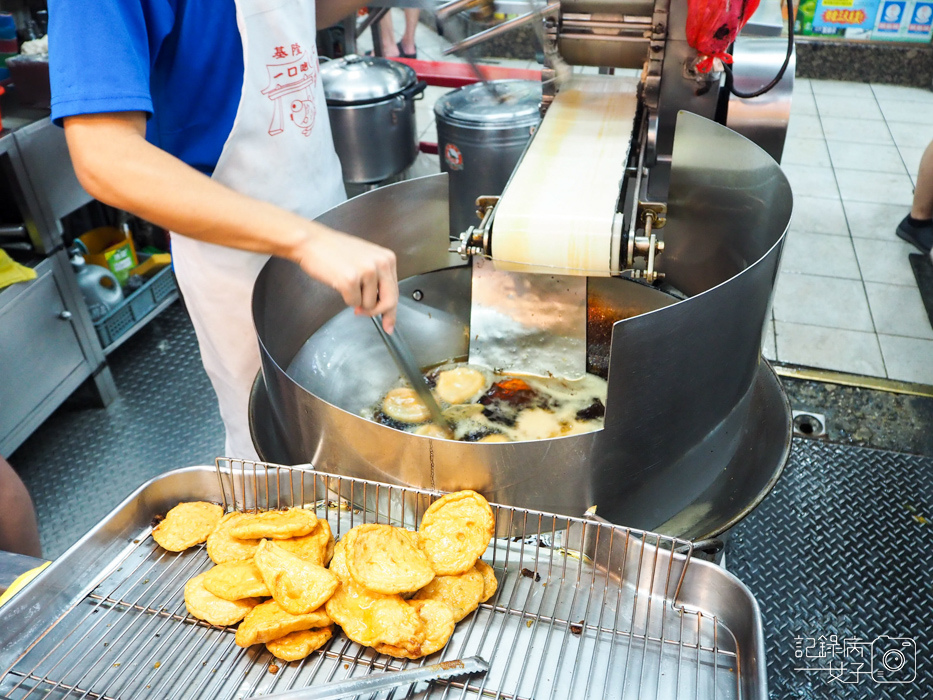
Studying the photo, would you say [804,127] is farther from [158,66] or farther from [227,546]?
[227,546]

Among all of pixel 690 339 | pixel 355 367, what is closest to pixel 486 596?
pixel 690 339

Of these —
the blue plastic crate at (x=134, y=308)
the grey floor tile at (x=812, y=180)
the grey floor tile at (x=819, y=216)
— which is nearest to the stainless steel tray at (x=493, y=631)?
the blue plastic crate at (x=134, y=308)

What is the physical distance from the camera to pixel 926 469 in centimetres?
215

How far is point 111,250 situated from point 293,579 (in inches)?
86.1

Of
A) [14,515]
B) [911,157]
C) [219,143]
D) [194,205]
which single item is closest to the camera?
[194,205]

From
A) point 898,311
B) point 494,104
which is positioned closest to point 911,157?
point 898,311

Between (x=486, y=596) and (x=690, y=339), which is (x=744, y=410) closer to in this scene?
(x=690, y=339)

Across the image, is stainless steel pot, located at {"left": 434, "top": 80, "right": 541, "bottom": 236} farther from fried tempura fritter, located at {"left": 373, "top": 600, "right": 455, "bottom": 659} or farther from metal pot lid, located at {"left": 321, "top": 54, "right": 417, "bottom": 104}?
fried tempura fritter, located at {"left": 373, "top": 600, "right": 455, "bottom": 659}

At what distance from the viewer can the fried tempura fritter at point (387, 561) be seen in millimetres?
891

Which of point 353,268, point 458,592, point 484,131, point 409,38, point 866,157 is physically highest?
point 353,268

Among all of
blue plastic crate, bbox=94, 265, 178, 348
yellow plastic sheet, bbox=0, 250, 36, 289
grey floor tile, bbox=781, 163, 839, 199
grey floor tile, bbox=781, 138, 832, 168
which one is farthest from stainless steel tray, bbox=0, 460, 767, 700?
grey floor tile, bbox=781, 138, 832, 168

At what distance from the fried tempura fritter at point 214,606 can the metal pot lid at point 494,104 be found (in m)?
2.40

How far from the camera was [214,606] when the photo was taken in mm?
896

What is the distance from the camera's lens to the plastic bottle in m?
2.47
